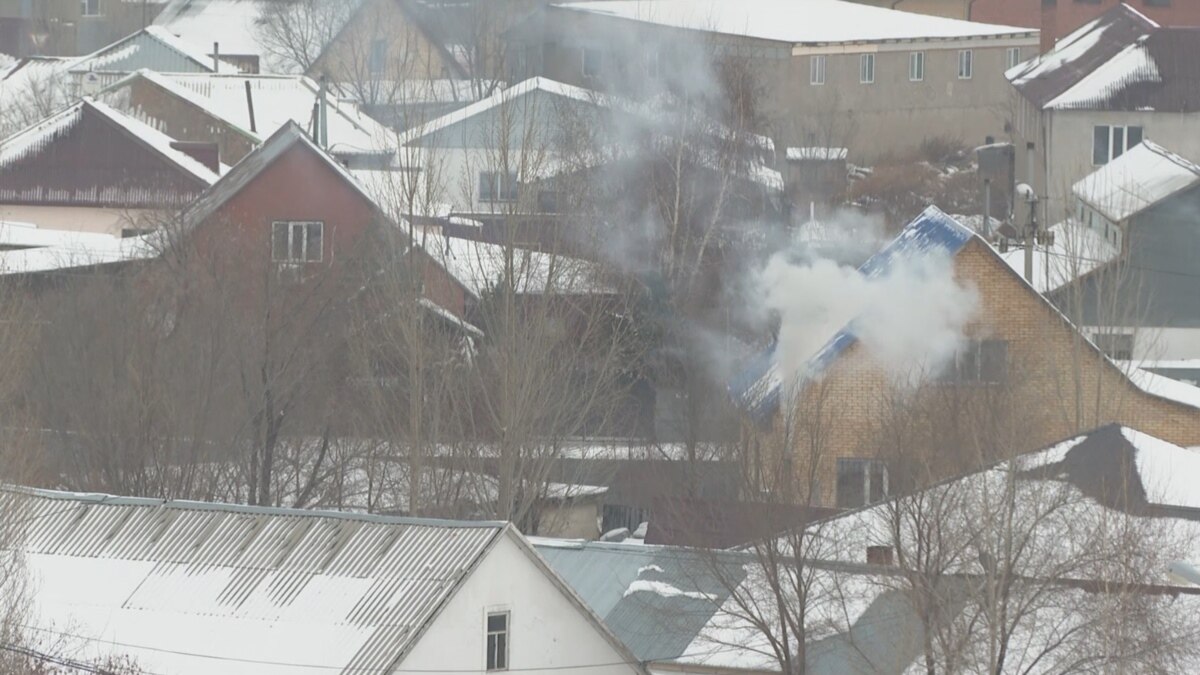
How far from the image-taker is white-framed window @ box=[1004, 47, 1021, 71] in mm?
61219

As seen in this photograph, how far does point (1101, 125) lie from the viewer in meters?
50.3

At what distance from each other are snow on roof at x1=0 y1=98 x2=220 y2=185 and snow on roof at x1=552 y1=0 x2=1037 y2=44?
16.5 m

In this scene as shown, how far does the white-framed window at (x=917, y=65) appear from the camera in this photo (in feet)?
201

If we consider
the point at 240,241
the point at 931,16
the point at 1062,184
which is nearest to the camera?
the point at 240,241

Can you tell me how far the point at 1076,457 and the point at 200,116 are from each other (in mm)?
33317

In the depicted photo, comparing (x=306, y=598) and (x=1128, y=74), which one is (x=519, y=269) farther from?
(x=1128, y=74)

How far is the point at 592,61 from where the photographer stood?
204 ft

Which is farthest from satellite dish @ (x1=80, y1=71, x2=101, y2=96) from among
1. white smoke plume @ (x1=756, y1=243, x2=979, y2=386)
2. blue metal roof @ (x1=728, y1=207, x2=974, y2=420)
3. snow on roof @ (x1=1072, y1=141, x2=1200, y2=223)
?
white smoke plume @ (x1=756, y1=243, x2=979, y2=386)

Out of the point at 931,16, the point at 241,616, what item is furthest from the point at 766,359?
the point at 931,16

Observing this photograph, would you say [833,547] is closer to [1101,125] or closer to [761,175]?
[761,175]

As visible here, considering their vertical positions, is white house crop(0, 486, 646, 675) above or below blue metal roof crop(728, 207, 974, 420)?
below

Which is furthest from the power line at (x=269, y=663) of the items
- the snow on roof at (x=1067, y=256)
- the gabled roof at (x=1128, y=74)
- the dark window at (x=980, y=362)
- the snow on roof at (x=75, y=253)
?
the gabled roof at (x=1128, y=74)

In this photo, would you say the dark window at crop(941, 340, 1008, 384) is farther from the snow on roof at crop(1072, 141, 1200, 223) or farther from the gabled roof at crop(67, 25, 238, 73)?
the gabled roof at crop(67, 25, 238, 73)

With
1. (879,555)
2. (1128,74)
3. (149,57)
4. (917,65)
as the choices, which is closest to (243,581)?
(879,555)
